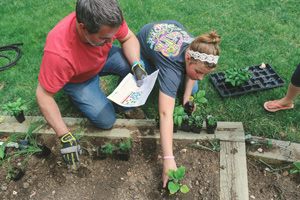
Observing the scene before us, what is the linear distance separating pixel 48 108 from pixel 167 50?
118cm

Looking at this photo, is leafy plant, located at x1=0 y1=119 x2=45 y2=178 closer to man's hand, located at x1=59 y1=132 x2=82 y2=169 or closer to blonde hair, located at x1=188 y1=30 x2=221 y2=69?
man's hand, located at x1=59 y1=132 x2=82 y2=169

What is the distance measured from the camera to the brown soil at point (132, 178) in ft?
6.13

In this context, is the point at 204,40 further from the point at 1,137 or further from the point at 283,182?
the point at 1,137

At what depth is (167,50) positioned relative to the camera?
217cm

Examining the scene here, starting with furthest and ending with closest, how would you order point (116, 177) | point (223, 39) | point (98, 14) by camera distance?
point (223, 39), point (116, 177), point (98, 14)

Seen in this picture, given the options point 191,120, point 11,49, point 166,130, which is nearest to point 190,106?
point 191,120

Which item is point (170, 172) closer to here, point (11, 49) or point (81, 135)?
point (81, 135)

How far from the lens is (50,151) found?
211 cm

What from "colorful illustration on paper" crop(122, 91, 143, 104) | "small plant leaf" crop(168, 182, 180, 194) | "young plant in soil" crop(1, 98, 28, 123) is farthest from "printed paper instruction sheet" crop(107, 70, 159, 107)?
"young plant in soil" crop(1, 98, 28, 123)

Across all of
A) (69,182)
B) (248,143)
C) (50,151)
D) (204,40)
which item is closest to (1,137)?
(50,151)

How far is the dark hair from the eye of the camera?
1408 millimetres

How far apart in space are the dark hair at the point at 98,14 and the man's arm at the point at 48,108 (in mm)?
682

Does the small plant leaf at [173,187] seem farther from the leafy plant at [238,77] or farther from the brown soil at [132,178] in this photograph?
the leafy plant at [238,77]

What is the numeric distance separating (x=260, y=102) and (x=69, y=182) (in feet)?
7.17
